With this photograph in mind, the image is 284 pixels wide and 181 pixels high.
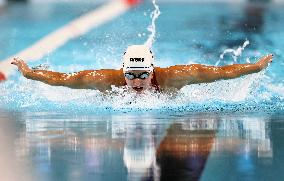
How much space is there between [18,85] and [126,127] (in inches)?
135

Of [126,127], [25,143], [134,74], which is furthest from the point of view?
[134,74]

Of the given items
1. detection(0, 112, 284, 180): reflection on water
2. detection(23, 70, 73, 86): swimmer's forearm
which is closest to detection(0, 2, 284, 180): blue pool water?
detection(0, 112, 284, 180): reflection on water

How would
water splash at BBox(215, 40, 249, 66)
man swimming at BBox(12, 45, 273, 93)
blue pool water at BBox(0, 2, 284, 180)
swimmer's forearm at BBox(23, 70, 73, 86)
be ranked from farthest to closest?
water splash at BBox(215, 40, 249, 66) < swimmer's forearm at BBox(23, 70, 73, 86) < man swimming at BBox(12, 45, 273, 93) < blue pool water at BBox(0, 2, 284, 180)

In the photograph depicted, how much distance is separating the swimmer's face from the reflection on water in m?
0.34

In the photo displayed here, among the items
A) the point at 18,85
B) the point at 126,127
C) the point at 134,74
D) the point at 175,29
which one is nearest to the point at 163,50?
the point at 175,29

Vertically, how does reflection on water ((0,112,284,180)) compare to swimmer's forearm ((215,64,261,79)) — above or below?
below

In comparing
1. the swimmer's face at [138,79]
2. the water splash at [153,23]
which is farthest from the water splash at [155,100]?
the water splash at [153,23]

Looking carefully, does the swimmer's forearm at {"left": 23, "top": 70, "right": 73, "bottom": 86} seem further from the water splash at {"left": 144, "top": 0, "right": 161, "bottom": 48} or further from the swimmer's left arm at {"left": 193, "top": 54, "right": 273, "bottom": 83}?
the water splash at {"left": 144, "top": 0, "right": 161, "bottom": 48}

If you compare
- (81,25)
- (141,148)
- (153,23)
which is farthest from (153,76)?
(81,25)

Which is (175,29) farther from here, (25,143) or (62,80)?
(25,143)

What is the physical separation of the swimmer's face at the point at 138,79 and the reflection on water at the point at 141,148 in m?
0.34

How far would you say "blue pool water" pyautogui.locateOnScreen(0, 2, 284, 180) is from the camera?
2793 millimetres

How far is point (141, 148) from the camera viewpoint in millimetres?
3242

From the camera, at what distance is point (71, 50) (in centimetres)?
838
